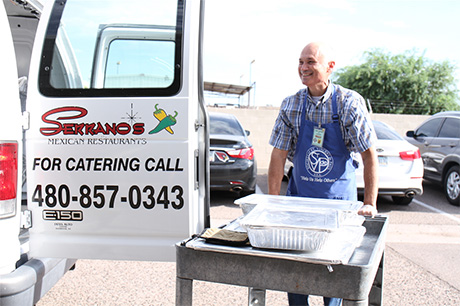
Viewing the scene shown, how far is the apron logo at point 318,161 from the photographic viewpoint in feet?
8.20

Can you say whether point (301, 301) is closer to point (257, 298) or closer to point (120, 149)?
point (257, 298)

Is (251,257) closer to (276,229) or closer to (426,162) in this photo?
(276,229)

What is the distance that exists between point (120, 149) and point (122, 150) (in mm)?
13

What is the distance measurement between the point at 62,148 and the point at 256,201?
1.33m

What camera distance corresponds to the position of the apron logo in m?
2.50

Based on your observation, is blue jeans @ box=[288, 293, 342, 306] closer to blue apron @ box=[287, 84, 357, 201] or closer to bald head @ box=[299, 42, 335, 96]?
blue apron @ box=[287, 84, 357, 201]

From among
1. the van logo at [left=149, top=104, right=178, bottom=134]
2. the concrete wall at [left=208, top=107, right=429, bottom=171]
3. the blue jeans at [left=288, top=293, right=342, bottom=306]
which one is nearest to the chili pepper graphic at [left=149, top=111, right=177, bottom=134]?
the van logo at [left=149, top=104, right=178, bottom=134]

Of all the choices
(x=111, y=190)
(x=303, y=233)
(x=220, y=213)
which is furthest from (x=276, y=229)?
(x=220, y=213)

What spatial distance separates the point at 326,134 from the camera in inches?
98.3

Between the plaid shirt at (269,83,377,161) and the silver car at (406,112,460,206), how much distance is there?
632 cm

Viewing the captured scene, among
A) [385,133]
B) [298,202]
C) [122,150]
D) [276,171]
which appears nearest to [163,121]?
[122,150]

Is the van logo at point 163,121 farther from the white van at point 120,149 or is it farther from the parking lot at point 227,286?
the parking lot at point 227,286

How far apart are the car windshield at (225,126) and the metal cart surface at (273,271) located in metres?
5.78

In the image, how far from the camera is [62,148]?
260cm
